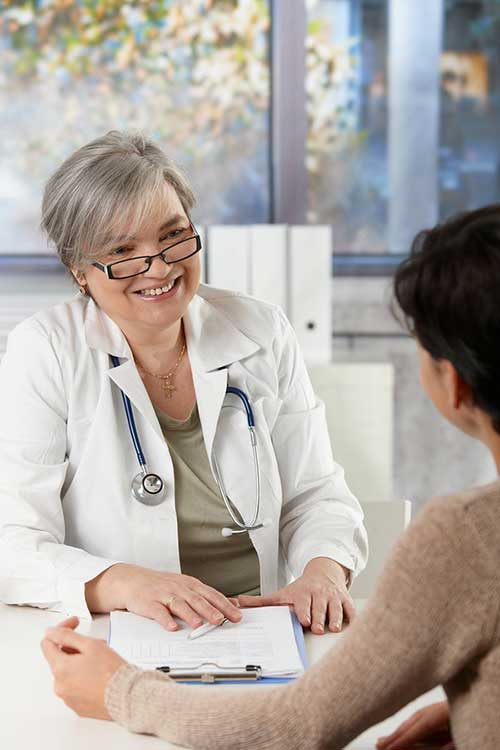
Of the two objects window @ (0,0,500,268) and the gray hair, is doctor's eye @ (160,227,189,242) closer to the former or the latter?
the gray hair

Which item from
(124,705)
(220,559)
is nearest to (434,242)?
(124,705)

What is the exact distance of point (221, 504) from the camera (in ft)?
5.88

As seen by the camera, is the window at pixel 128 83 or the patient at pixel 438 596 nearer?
the patient at pixel 438 596

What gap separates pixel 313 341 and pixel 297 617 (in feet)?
6.27

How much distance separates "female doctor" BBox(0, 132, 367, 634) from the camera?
1693 millimetres

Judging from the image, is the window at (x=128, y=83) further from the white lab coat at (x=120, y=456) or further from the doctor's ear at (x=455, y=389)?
the doctor's ear at (x=455, y=389)

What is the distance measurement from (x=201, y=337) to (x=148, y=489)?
0.35 m

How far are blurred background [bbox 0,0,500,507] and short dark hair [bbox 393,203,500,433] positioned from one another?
9.19 ft

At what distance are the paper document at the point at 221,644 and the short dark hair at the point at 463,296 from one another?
48 cm

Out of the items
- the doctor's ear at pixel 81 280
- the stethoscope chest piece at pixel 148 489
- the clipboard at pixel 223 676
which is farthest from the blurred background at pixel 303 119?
the clipboard at pixel 223 676

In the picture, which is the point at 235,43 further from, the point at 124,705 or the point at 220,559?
the point at 124,705

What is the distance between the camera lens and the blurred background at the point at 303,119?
147 inches

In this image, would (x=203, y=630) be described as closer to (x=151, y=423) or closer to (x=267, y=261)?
(x=151, y=423)

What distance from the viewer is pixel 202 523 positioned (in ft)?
5.86
